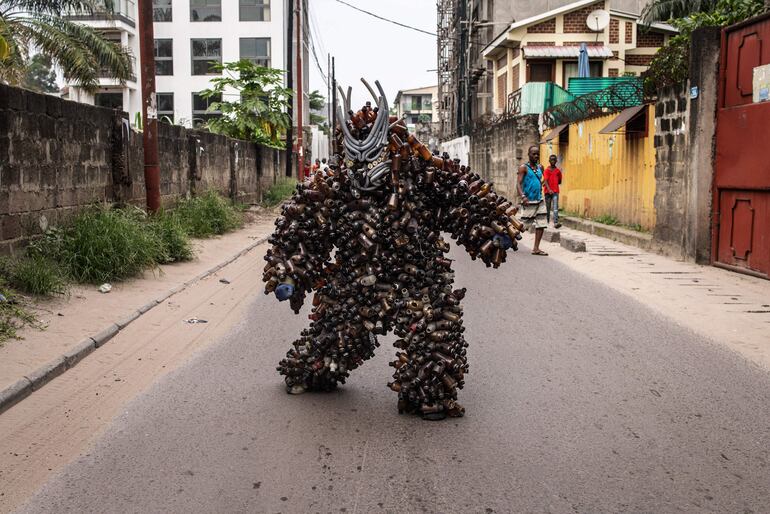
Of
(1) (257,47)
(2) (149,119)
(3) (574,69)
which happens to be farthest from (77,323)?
(1) (257,47)

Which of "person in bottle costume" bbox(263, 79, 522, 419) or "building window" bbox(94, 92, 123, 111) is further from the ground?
"building window" bbox(94, 92, 123, 111)

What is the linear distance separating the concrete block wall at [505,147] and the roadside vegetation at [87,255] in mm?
16287

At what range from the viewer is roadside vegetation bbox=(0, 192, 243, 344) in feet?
26.4

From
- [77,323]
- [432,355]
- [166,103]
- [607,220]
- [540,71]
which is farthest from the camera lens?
[166,103]

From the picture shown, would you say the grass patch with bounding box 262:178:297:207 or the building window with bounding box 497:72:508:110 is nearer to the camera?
the grass patch with bounding box 262:178:297:207

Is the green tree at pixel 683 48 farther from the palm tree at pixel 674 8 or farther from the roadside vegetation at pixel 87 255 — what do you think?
the palm tree at pixel 674 8

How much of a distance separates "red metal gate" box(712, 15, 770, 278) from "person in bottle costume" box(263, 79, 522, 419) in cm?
693

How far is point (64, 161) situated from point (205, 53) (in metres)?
41.6


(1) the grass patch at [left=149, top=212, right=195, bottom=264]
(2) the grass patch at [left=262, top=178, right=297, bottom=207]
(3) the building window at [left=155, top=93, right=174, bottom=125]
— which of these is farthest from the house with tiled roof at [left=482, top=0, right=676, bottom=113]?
(1) the grass patch at [left=149, top=212, right=195, bottom=264]

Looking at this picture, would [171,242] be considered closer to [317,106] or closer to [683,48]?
[683,48]

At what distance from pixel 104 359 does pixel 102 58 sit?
68.9 ft

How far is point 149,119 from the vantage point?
45.4ft

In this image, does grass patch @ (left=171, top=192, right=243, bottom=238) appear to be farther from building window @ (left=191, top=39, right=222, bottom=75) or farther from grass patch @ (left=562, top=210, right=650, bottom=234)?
building window @ (left=191, top=39, right=222, bottom=75)

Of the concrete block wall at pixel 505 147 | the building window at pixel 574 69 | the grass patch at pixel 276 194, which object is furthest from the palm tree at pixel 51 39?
the building window at pixel 574 69
